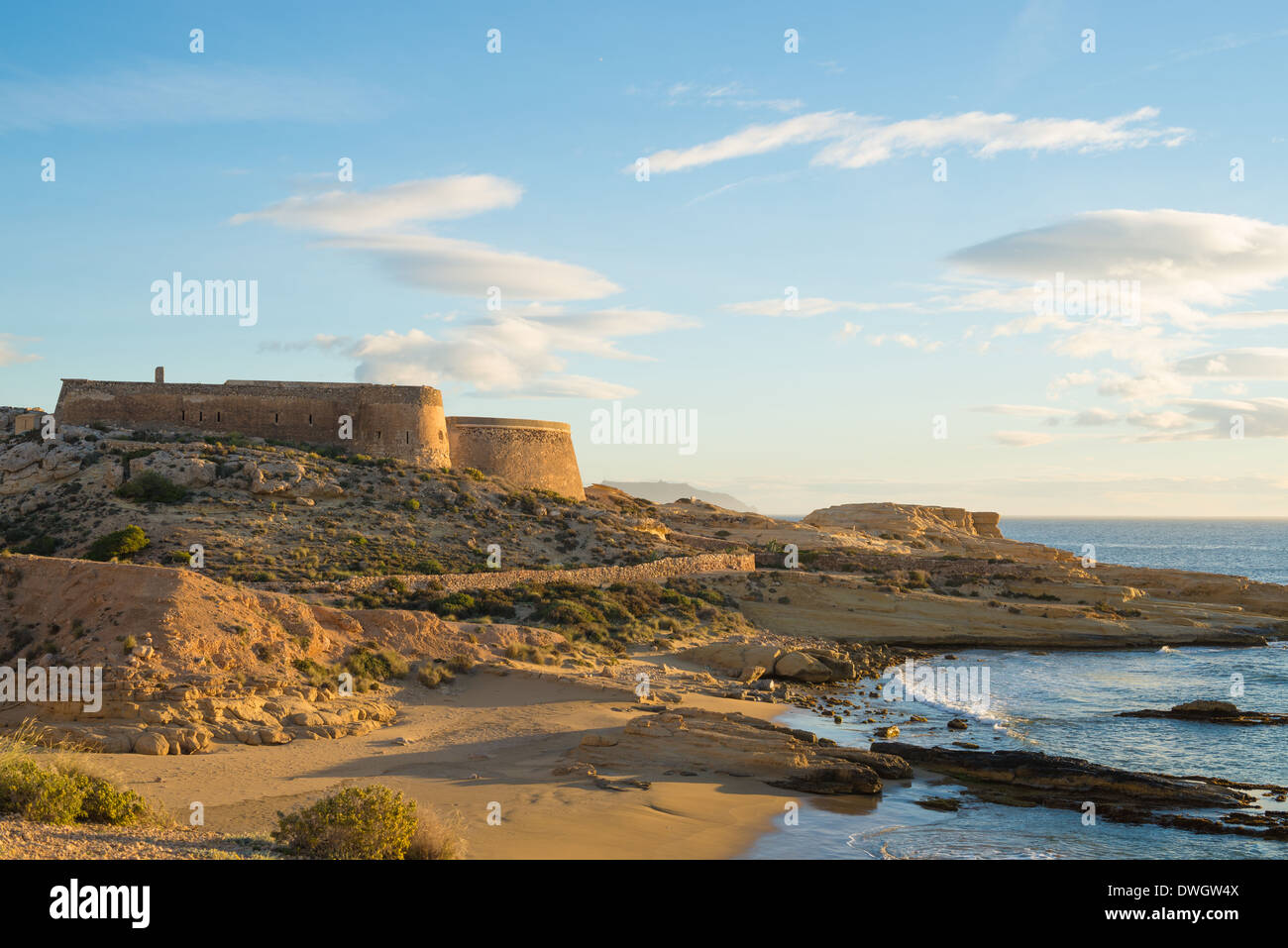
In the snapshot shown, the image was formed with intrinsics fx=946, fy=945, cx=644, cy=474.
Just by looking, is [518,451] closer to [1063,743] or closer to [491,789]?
[1063,743]

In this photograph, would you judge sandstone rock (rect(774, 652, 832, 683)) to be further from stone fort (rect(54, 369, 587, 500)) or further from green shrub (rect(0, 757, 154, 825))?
stone fort (rect(54, 369, 587, 500))

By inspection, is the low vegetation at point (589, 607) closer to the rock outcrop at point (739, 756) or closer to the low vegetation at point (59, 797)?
the rock outcrop at point (739, 756)

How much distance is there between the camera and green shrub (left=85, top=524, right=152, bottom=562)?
34625 mm

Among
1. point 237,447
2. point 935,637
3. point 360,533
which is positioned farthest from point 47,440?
point 935,637

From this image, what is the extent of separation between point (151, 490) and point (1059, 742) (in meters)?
35.9

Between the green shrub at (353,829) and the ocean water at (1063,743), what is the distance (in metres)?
5.44

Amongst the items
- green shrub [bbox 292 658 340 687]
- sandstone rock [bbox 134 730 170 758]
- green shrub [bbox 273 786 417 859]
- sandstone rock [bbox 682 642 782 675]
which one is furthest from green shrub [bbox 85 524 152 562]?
green shrub [bbox 273 786 417 859]

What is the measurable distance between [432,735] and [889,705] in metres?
14.6

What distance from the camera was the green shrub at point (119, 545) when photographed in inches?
1363

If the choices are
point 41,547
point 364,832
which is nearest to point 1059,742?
point 364,832

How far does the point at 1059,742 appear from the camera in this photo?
24469 millimetres

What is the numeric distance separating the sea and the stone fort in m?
29.4
